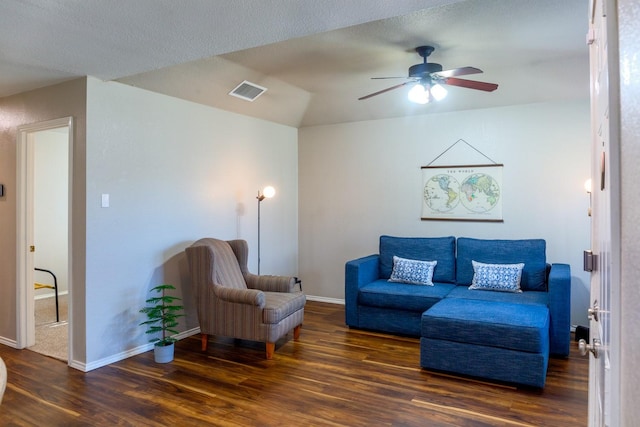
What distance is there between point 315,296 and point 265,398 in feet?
9.47

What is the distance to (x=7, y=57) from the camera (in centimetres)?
285

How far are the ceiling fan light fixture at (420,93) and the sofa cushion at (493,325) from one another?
5.68 ft

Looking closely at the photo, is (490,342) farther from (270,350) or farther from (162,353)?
(162,353)

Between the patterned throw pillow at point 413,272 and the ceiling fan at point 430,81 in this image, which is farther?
the patterned throw pillow at point 413,272

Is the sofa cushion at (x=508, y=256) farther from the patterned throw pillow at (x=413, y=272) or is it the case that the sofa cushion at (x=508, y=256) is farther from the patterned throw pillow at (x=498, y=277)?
the patterned throw pillow at (x=413, y=272)

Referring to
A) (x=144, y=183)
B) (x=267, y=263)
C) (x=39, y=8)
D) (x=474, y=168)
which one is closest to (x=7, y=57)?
(x=39, y=8)

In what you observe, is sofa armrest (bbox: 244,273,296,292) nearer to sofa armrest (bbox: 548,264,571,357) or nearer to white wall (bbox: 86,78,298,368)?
Result: white wall (bbox: 86,78,298,368)

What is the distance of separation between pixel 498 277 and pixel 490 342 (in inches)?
46.7

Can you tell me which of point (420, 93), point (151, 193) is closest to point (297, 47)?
point (420, 93)

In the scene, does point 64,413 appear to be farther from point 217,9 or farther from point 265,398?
point 217,9

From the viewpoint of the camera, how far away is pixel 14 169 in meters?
3.80

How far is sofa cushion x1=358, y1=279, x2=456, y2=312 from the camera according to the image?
3.99 meters

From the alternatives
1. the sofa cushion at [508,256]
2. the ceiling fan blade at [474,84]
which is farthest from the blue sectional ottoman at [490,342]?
the ceiling fan blade at [474,84]

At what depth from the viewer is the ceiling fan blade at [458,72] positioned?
293cm
